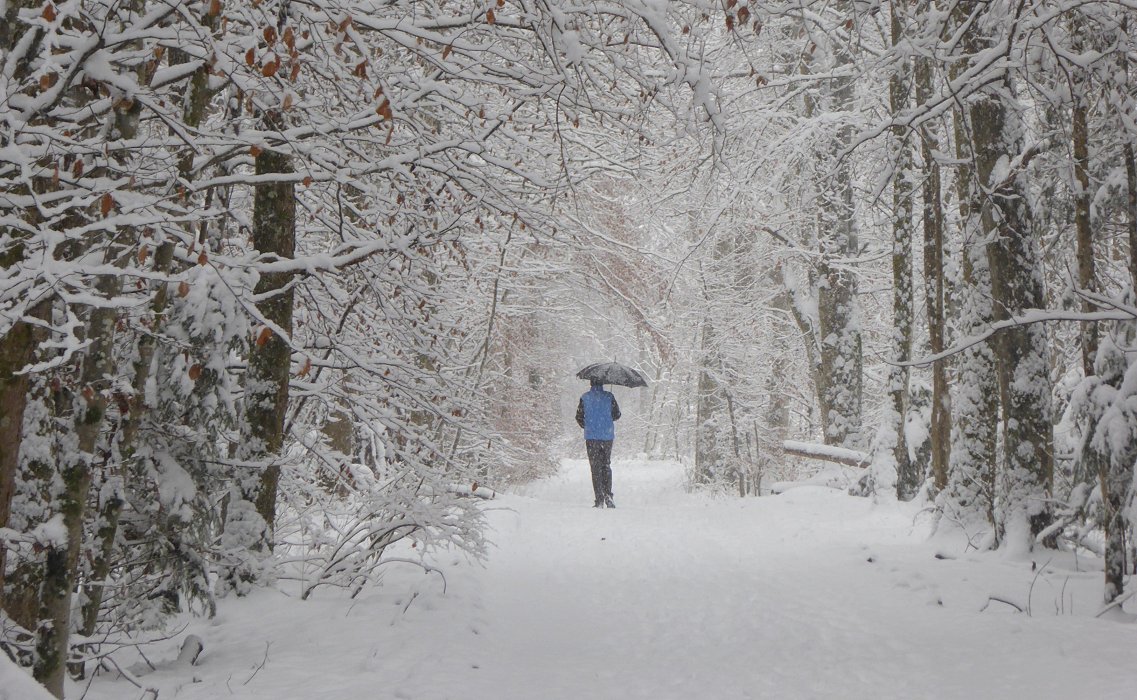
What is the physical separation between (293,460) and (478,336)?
1061 cm

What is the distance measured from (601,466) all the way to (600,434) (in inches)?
21.6

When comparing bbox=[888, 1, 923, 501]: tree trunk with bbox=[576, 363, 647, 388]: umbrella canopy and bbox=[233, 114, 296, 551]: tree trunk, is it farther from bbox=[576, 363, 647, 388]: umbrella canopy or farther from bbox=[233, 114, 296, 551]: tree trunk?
bbox=[233, 114, 296, 551]: tree trunk

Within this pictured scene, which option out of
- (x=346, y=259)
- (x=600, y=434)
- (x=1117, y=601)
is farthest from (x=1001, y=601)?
(x=600, y=434)

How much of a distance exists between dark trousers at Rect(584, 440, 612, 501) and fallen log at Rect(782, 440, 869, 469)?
305 cm

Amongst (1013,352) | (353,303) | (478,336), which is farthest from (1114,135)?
(478,336)

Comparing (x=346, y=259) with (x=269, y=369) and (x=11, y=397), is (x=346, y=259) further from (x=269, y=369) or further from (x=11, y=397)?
(x=11, y=397)

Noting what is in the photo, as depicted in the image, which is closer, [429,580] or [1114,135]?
[1114,135]

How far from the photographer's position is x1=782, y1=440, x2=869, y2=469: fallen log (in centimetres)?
1247

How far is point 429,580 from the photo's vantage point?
6.78 metres

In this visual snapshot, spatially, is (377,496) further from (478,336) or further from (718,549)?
(478,336)

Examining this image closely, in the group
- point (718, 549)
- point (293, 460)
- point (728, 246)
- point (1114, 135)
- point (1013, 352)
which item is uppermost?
point (728, 246)

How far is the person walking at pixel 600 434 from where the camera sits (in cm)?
1475

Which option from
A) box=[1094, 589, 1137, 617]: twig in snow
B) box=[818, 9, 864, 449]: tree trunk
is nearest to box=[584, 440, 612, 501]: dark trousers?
box=[818, 9, 864, 449]: tree trunk

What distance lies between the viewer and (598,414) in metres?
15.1
